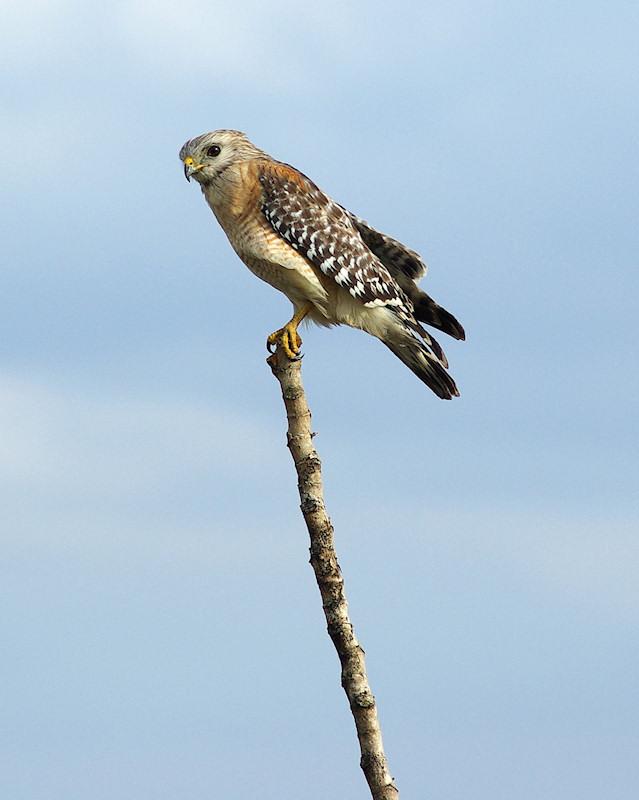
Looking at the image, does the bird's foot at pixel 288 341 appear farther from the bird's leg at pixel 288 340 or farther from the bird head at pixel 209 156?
the bird head at pixel 209 156

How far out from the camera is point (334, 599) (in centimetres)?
660

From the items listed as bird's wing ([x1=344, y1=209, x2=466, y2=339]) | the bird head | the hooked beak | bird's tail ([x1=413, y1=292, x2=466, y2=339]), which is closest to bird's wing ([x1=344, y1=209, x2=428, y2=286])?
bird's wing ([x1=344, y1=209, x2=466, y2=339])

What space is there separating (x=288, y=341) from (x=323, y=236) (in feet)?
4.63

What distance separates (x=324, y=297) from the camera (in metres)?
8.22

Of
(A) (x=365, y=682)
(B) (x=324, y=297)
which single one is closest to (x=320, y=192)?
(B) (x=324, y=297)

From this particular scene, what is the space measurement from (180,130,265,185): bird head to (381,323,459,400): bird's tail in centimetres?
190

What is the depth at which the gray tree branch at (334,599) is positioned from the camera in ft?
21.2

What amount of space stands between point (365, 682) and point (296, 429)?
1623 millimetres

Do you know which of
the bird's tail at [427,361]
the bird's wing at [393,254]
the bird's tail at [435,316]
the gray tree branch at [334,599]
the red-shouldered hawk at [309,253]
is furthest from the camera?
the bird's wing at [393,254]

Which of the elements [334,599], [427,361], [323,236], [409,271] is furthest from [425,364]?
[334,599]

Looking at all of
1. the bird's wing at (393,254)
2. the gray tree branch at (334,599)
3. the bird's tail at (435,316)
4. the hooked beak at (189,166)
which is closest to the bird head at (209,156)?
the hooked beak at (189,166)

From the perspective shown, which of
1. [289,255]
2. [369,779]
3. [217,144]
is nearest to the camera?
[369,779]

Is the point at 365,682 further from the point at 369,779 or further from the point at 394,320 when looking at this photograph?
the point at 394,320

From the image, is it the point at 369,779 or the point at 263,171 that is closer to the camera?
the point at 369,779
